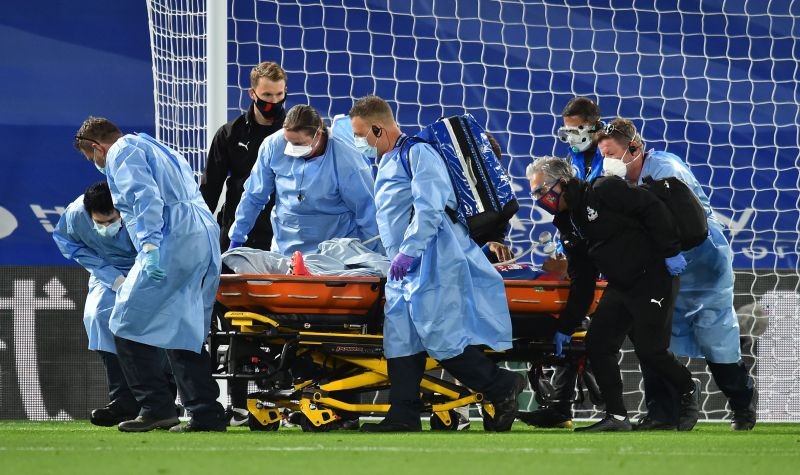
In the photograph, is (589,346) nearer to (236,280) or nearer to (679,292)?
(679,292)

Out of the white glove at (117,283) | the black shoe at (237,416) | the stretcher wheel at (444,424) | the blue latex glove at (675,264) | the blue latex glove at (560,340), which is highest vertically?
the blue latex glove at (675,264)

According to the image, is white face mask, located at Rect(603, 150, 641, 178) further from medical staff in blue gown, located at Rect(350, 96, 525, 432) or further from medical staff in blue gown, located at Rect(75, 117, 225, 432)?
medical staff in blue gown, located at Rect(75, 117, 225, 432)

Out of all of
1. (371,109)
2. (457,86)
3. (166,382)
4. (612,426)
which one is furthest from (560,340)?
(457,86)

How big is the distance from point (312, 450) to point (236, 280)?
5.26 ft

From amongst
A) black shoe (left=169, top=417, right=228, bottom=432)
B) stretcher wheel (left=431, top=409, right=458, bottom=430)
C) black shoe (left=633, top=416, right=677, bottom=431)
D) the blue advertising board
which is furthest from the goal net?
black shoe (left=169, top=417, right=228, bottom=432)

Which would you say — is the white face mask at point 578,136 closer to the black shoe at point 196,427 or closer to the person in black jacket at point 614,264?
the person in black jacket at point 614,264

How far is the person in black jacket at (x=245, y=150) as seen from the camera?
Answer: 795 cm

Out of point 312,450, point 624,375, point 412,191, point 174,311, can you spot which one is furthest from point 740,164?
point 312,450

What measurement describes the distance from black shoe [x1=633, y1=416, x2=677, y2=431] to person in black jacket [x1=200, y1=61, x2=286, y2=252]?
7.72 feet

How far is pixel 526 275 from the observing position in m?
7.23

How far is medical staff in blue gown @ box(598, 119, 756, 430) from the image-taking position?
7328 millimetres

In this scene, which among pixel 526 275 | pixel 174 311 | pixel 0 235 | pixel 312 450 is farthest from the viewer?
pixel 0 235

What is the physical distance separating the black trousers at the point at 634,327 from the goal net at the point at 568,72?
8.66 ft

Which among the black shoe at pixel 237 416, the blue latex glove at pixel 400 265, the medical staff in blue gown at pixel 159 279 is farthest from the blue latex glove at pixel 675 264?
the black shoe at pixel 237 416
